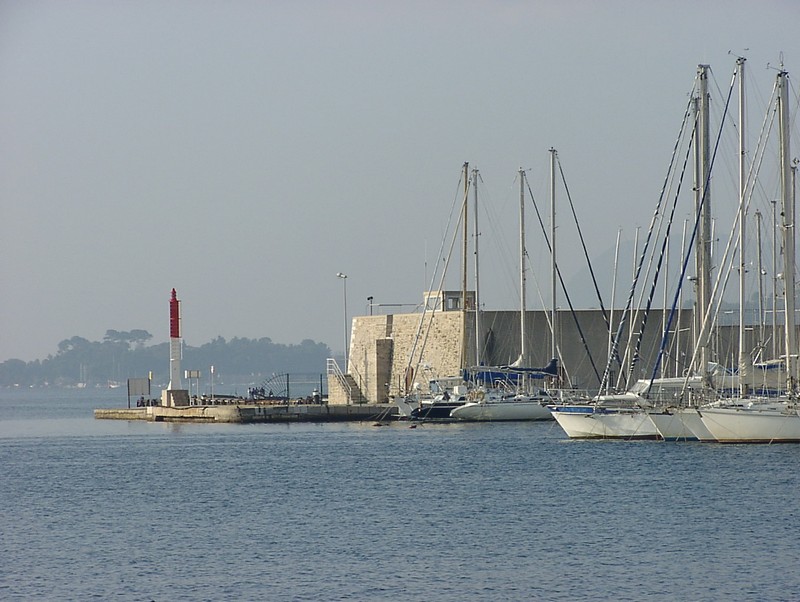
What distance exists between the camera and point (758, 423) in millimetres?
33156

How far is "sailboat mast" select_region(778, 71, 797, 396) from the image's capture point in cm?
3338

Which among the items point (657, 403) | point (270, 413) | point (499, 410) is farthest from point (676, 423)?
point (270, 413)

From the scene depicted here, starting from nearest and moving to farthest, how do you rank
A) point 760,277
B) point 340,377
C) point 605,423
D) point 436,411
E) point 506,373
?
point 605,423, point 760,277, point 506,373, point 436,411, point 340,377

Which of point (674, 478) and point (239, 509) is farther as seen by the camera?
point (674, 478)

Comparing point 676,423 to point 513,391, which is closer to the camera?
point 676,423

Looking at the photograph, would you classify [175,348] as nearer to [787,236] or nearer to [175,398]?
[175,398]

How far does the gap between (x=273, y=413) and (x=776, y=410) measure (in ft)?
94.7

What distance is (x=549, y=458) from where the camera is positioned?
36125 millimetres

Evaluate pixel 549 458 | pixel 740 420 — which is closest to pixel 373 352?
pixel 549 458

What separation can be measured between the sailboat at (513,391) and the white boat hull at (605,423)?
34.3 feet

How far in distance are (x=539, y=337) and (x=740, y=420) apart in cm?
2148

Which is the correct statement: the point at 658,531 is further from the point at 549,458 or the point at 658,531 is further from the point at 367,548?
the point at 549,458

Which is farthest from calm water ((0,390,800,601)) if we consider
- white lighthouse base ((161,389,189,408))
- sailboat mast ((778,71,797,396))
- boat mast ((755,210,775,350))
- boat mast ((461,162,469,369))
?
white lighthouse base ((161,389,189,408))

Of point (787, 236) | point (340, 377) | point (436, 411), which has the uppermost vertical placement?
point (787, 236)
